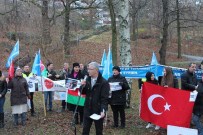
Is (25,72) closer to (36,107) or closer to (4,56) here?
(36,107)

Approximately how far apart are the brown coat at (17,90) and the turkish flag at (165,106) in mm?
3789

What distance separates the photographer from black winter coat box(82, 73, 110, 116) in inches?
278

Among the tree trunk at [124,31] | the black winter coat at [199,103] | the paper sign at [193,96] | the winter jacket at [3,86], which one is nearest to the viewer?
the black winter coat at [199,103]

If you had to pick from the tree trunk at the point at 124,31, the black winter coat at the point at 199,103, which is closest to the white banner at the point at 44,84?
the tree trunk at the point at 124,31

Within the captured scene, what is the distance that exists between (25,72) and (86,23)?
35763 mm

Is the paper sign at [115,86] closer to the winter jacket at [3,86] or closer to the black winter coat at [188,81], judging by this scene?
the black winter coat at [188,81]

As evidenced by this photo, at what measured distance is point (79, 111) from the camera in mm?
10594

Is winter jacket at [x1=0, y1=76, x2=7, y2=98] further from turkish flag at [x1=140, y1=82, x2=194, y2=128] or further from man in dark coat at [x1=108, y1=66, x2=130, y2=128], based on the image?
turkish flag at [x1=140, y1=82, x2=194, y2=128]

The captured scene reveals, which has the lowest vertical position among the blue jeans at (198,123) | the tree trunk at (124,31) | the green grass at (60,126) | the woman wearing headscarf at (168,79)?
the green grass at (60,126)

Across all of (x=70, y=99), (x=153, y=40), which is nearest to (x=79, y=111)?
(x=70, y=99)

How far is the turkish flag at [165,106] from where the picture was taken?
28.5 ft

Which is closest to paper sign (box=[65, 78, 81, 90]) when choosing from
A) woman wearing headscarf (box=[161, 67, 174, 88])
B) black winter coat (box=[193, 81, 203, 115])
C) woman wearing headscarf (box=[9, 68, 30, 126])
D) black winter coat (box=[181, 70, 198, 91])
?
woman wearing headscarf (box=[9, 68, 30, 126])

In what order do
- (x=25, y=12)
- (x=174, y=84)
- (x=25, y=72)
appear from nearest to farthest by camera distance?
(x=174, y=84) < (x=25, y=72) < (x=25, y=12)

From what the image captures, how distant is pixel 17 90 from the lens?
10734mm
